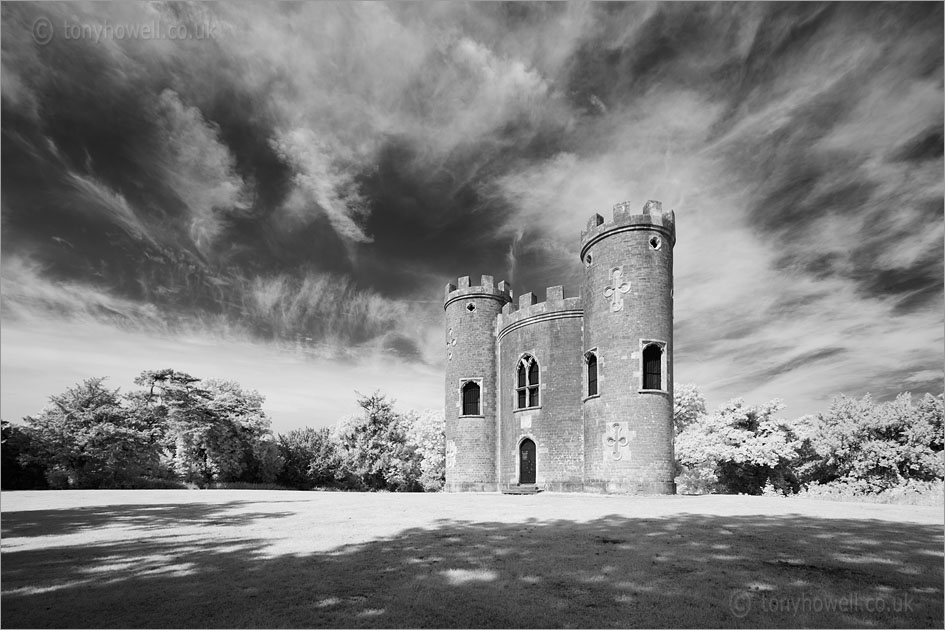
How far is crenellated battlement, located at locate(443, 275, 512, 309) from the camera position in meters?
33.5

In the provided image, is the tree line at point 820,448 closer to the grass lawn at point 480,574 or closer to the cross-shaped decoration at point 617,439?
the cross-shaped decoration at point 617,439

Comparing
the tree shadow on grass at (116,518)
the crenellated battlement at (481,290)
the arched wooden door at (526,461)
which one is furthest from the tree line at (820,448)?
the tree shadow on grass at (116,518)

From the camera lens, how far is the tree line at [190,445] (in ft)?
104

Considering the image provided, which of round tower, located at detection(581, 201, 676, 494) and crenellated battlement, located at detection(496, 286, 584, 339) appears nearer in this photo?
round tower, located at detection(581, 201, 676, 494)

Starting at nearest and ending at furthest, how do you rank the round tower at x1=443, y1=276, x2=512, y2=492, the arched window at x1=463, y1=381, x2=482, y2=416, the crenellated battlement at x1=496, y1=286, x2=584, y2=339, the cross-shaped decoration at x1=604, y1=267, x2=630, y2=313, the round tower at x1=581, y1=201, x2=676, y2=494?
the round tower at x1=581, y1=201, x2=676, y2=494 < the cross-shaped decoration at x1=604, y1=267, x2=630, y2=313 < the crenellated battlement at x1=496, y1=286, x2=584, y2=339 < the round tower at x1=443, y1=276, x2=512, y2=492 < the arched window at x1=463, y1=381, x2=482, y2=416

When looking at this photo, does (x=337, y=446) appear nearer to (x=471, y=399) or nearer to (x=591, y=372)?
(x=471, y=399)

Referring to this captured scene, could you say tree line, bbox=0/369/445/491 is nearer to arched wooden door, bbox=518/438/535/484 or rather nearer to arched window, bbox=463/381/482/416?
arched window, bbox=463/381/482/416

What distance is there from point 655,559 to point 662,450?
16.7 meters

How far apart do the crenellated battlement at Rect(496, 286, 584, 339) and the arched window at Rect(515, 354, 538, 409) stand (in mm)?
2256

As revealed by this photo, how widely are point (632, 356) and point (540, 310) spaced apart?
7.40m

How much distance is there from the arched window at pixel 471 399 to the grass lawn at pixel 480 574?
21.5 meters

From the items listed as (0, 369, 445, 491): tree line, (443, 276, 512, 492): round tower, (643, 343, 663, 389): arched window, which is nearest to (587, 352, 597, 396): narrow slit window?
(643, 343, 663, 389): arched window

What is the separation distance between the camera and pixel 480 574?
6.08m

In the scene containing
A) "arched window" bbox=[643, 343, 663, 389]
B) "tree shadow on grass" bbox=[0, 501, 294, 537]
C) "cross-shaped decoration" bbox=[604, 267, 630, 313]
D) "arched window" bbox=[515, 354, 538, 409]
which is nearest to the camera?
"tree shadow on grass" bbox=[0, 501, 294, 537]
